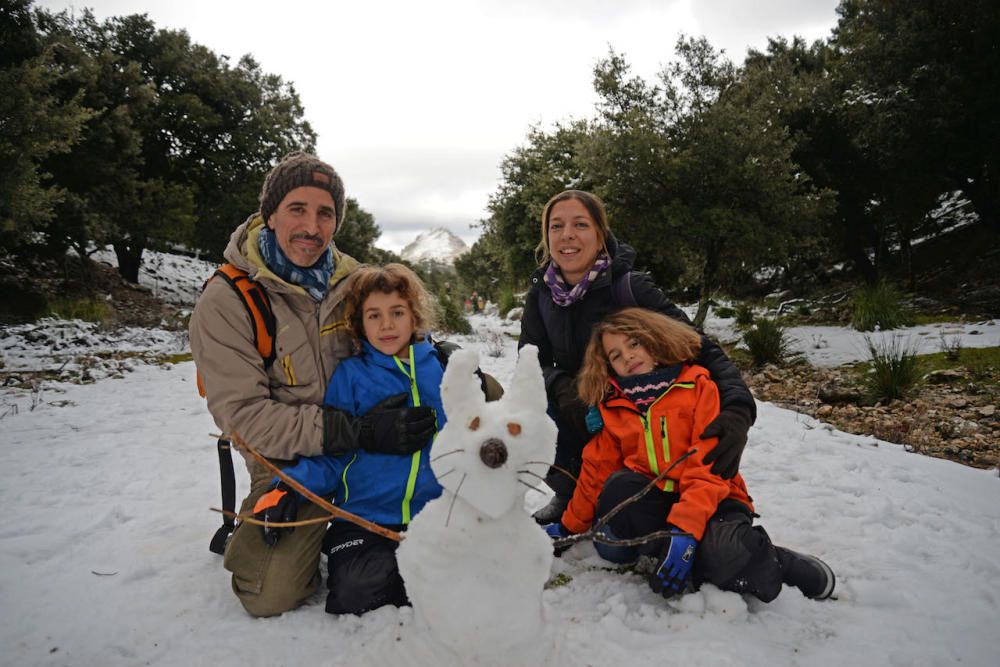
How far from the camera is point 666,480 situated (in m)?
2.28

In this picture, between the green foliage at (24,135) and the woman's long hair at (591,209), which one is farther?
the green foliage at (24,135)

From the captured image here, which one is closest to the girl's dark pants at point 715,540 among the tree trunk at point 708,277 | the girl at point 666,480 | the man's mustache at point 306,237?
the girl at point 666,480

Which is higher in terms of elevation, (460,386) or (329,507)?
(460,386)

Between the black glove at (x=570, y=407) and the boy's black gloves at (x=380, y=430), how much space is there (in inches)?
35.6

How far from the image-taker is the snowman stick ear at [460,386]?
145 centimetres

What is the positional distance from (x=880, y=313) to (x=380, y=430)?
9250 mm

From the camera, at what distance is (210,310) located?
215cm

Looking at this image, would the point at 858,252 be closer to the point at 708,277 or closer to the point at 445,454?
the point at 708,277

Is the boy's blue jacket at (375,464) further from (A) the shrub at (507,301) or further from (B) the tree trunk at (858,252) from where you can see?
(A) the shrub at (507,301)

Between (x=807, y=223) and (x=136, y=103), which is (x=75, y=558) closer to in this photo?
(x=807, y=223)

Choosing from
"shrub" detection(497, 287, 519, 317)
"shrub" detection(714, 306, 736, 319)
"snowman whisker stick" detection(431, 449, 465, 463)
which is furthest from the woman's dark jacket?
"shrub" detection(497, 287, 519, 317)

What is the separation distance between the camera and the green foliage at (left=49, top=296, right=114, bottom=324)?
29.5ft

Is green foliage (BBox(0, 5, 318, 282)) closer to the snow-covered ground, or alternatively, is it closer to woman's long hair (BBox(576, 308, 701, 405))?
the snow-covered ground

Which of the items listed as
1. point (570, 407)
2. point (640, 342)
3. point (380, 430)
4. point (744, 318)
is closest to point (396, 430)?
point (380, 430)
